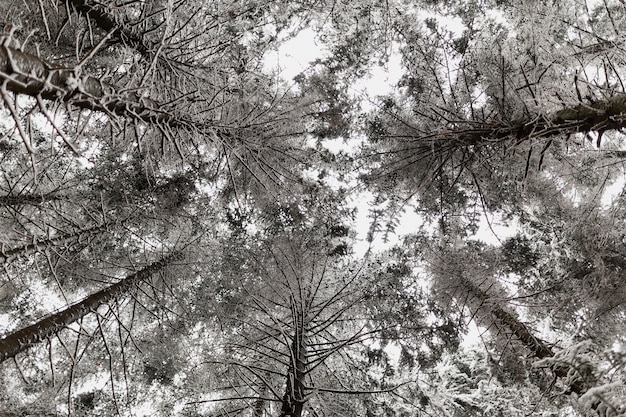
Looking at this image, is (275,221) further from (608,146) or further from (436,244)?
(608,146)

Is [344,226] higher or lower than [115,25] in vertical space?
higher

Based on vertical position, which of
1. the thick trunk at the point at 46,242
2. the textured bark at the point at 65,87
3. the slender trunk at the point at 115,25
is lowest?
the textured bark at the point at 65,87

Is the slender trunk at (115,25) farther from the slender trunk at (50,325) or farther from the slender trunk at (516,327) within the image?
the slender trunk at (516,327)

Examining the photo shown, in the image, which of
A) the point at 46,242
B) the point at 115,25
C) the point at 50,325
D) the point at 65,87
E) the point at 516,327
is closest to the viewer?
the point at 65,87

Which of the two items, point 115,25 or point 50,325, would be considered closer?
point 115,25

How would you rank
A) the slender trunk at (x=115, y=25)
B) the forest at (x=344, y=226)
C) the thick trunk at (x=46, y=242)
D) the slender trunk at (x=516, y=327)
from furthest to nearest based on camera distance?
the forest at (x=344, y=226)
the slender trunk at (x=516, y=327)
the slender trunk at (x=115, y=25)
the thick trunk at (x=46, y=242)

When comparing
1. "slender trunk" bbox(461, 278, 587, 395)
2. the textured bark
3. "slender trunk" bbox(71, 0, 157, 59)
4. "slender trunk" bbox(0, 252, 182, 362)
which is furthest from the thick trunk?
A: "slender trunk" bbox(461, 278, 587, 395)

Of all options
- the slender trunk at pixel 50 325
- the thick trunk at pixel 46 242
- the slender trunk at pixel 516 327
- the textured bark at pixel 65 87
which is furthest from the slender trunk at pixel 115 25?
the slender trunk at pixel 516 327

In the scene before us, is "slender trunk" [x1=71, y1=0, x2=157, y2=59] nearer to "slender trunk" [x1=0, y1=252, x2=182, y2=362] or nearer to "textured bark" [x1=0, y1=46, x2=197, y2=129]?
"textured bark" [x1=0, y1=46, x2=197, y2=129]

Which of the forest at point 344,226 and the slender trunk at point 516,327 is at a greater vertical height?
the forest at point 344,226

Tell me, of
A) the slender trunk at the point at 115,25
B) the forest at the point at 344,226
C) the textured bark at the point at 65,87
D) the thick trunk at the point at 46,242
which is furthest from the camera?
the forest at the point at 344,226

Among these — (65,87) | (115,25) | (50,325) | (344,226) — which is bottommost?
(65,87)

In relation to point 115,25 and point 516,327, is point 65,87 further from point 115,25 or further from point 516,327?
point 516,327

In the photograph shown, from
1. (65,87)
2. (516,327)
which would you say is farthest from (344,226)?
(65,87)
